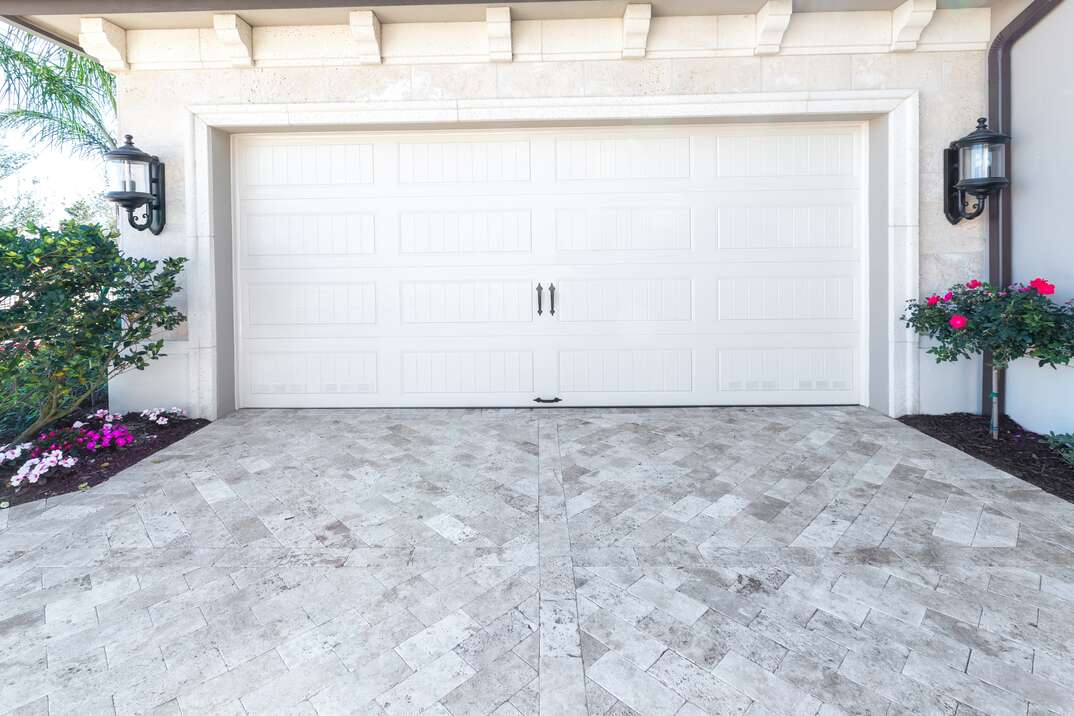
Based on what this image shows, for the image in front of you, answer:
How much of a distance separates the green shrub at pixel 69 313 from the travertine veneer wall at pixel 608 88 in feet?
1.10

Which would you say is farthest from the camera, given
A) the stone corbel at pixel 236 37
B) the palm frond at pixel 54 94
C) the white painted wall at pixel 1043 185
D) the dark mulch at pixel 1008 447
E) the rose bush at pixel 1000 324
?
the palm frond at pixel 54 94


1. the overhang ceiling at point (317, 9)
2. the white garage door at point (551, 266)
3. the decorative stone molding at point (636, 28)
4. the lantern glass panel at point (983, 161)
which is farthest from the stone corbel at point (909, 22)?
the decorative stone molding at point (636, 28)

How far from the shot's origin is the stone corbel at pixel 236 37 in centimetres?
356

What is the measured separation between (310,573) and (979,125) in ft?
15.6

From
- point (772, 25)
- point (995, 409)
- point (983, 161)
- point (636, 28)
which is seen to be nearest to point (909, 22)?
point (772, 25)

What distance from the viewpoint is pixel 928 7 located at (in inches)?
135

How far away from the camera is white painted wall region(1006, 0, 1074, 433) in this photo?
3.07m

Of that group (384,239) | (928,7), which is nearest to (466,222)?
(384,239)

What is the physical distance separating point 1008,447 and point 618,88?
3.51 meters

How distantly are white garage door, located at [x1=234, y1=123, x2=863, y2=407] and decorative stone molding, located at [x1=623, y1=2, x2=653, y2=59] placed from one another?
1.77 ft

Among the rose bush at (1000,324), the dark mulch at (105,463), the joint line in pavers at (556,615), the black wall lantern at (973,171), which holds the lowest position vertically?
the joint line in pavers at (556,615)

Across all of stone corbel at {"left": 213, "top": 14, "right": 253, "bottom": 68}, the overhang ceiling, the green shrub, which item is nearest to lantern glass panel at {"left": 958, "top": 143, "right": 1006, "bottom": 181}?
the overhang ceiling

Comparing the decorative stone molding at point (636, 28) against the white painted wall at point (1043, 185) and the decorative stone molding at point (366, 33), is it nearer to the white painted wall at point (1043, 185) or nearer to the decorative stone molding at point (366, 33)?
the decorative stone molding at point (366, 33)

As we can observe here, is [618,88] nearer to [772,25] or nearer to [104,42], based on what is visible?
[772,25]
